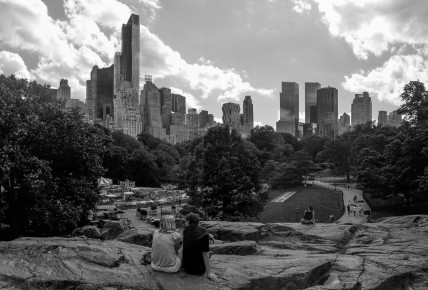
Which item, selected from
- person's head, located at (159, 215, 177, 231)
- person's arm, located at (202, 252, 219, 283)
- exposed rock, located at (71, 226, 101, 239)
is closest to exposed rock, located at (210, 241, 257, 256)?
person's arm, located at (202, 252, 219, 283)

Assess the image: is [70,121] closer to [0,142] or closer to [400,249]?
[0,142]

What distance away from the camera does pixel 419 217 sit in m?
19.5

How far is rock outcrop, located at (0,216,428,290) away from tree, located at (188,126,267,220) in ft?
47.9

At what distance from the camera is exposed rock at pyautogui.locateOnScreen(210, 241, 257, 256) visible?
11797 millimetres

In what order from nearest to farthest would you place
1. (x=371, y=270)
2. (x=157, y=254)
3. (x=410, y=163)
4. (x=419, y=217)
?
(x=157, y=254) < (x=371, y=270) < (x=419, y=217) < (x=410, y=163)

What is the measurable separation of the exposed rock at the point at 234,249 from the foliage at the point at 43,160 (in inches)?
484

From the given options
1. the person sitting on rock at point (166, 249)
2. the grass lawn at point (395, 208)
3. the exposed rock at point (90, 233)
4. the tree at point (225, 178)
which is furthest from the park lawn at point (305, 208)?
the person sitting on rock at point (166, 249)

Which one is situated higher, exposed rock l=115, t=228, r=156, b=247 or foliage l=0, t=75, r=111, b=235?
foliage l=0, t=75, r=111, b=235

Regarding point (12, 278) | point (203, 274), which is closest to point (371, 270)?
point (203, 274)

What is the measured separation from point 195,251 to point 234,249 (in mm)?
3609

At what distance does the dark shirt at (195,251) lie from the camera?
857 cm

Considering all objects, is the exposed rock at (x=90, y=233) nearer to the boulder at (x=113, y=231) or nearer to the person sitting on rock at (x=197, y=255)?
the boulder at (x=113, y=231)

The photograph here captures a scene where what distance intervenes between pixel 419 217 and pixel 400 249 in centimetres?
741

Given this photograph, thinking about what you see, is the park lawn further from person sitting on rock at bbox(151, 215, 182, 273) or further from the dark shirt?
person sitting on rock at bbox(151, 215, 182, 273)
